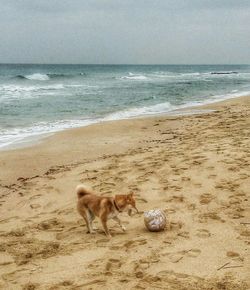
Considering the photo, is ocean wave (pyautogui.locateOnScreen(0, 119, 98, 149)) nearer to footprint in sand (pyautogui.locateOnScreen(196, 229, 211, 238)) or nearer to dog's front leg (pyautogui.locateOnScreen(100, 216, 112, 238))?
dog's front leg (pyautogui.locateOnScreen(100, 216, 112, 238))

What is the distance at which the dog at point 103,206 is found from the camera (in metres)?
5.36

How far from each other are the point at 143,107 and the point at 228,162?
1395 cm

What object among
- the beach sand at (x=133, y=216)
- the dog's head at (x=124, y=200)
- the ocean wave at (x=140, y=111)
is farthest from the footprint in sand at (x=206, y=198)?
the ocean wave at (x=140, y=111)

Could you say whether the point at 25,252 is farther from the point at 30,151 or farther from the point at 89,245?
the point at 30,151

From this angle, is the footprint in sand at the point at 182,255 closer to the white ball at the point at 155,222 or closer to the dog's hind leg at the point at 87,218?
the white ball at the point at 155,222

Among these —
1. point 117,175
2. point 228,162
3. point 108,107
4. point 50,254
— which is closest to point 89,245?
point 50,254

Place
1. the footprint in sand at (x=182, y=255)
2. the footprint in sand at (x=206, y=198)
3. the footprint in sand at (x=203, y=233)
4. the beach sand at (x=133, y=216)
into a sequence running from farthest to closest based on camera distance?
the footprint in sand at (x=206, y=198), the footprint in sand at (x=203, y=233), the footprint in sand at (x=182, y=255), the beach sand at (x=133, y=216)

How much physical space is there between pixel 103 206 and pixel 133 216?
821 millimetres

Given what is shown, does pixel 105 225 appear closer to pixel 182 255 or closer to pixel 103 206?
pixel 103 206

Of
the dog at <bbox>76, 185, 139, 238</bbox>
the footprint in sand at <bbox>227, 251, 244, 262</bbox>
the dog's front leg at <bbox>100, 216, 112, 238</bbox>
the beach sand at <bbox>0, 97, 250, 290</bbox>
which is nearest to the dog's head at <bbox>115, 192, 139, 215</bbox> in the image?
the dog at <bbox>76, 185, 139, 238</bbox>

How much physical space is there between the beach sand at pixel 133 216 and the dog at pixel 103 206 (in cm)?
21

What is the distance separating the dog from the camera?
5355 millimetres

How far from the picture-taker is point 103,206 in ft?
17.9

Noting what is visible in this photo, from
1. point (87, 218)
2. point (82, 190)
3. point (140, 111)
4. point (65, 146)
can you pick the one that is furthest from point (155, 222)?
point (140, 111)
